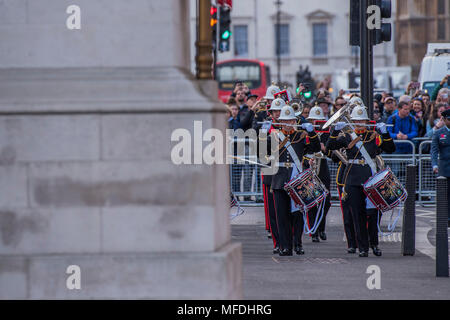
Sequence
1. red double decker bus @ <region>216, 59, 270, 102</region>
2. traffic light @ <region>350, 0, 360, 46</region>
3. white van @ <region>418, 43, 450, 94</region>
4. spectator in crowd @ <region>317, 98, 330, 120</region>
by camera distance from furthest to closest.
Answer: red double decker bus @ <region>216, 59, 270, 102</region>, white van @ <region>418, 43, 450, 94</region>, spectator in crowd @ <region>317, 98, 330, 120</region>, traffic light @ <region>350, 0, 360, 46</region>

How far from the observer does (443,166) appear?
16234 mm

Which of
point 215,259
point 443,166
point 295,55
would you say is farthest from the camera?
point 295,55

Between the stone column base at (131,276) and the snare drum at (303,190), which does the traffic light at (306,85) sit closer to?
the snare drum at (303,190)

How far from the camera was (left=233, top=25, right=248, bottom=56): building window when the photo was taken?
290 ft

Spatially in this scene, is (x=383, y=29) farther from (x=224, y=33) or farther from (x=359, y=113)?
(x=224, y=33)

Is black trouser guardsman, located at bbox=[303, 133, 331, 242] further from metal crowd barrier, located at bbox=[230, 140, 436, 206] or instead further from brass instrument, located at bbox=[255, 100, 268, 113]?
metal crowd barrier, located at bbox=[230, 140, 436, 206]

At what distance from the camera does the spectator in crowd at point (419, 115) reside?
20375 mm

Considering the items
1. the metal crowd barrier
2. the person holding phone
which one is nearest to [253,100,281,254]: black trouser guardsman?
the metal crowd barrier

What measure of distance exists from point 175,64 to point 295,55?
81.1m

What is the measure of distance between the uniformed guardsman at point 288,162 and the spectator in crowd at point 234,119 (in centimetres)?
591

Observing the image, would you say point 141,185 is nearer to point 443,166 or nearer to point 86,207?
point 86,207

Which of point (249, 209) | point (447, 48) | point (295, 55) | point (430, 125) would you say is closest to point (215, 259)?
point (249, 209)

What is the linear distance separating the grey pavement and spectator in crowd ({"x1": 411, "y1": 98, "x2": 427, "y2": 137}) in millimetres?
4542

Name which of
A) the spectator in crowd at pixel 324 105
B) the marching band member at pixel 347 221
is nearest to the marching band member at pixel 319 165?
the marching band member at pixel 347 221
